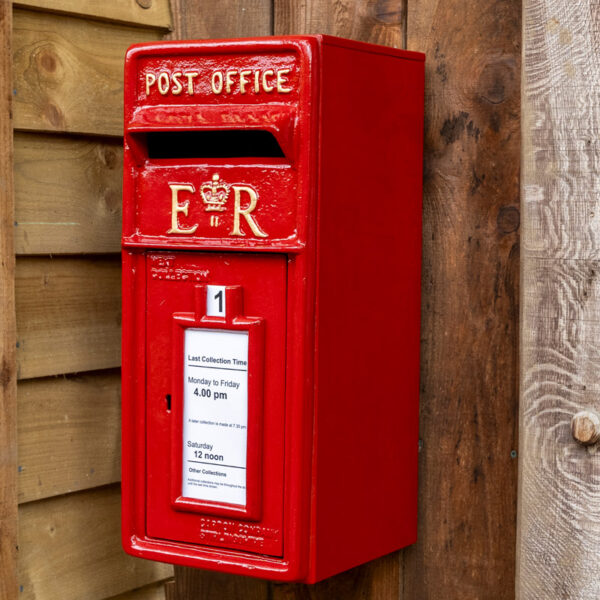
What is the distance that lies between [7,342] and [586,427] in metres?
1.23

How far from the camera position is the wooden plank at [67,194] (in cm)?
221

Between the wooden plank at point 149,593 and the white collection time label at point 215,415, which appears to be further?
the wooden plank at point 149,593

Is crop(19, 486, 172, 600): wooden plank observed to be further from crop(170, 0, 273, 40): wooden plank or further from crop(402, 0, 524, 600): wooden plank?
crop(170, 0, 273, 40): wooden plank

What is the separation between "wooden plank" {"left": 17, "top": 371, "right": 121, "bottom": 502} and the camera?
2244 millimetres

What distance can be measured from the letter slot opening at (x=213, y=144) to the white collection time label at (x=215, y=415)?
0.39m

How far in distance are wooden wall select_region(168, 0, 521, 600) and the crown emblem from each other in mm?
514

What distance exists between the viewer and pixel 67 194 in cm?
232

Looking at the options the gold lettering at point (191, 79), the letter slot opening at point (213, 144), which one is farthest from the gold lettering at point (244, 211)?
the gold lettering at point (191, 79)

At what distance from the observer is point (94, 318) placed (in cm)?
241

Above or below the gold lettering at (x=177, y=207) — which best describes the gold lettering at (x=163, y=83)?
above

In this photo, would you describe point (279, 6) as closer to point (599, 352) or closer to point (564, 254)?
point (564, 254)

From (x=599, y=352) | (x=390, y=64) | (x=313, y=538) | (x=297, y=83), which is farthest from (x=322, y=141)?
(x=313, y=538)

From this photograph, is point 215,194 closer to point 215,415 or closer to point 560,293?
point 215,415

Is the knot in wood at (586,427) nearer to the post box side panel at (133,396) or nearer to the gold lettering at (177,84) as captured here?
the post box side panel at (133,396)
